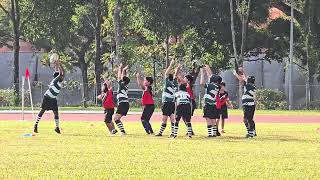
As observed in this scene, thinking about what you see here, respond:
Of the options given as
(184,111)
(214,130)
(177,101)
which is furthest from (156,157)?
(214,130)

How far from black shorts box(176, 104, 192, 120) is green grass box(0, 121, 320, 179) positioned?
615 millimetres

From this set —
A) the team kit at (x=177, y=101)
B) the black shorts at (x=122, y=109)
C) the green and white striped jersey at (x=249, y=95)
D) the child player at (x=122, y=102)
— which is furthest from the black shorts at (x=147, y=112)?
the green and white striped jersey at (x=249, y=95)

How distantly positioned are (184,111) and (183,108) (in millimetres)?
109

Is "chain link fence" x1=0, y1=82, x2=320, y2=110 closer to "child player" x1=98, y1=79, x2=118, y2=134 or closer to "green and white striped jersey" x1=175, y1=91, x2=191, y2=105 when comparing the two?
"child player" x1=98, y1=79, x2=118, y2=134

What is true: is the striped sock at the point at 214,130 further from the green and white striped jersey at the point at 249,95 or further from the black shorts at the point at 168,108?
the black shorts at the point at 168,108

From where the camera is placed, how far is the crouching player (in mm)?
21656

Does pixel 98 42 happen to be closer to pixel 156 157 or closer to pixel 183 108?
pixel 183 108

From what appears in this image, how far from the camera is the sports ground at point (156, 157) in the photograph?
12.3 meters

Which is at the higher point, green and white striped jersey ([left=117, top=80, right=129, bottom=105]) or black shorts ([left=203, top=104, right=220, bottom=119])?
green and white striped jersey ([left=117, top=80, right=129, bottom=105])

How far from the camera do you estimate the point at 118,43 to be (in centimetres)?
5616

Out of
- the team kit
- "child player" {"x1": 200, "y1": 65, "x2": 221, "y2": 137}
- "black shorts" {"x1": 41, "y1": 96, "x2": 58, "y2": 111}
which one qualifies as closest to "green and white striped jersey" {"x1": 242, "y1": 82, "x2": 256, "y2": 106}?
the team kit

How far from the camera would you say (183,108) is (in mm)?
21734

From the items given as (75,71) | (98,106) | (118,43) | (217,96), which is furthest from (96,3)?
(217,96)

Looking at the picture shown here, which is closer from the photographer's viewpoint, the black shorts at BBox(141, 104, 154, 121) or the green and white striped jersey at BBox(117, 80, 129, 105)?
the green and white striped jersey at BBox(117, 80, 129, 105)
